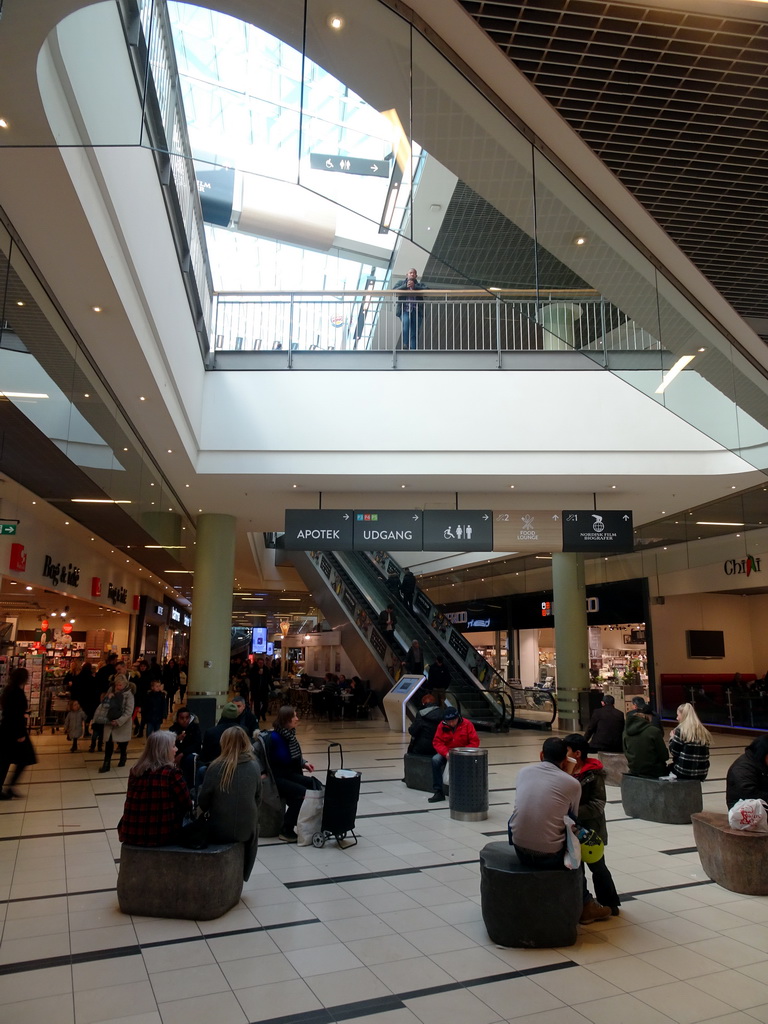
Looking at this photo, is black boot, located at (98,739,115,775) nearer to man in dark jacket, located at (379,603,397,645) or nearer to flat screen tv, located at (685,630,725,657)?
man in dark jacket, located at (379,603,397,645)

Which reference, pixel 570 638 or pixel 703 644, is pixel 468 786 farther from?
pixel 703 644

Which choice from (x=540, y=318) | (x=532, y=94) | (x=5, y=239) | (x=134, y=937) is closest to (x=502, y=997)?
(x=134, y=937)

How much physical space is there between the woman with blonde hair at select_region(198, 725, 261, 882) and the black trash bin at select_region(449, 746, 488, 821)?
10.6 ft

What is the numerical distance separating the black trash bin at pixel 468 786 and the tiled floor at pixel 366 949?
2.65ft

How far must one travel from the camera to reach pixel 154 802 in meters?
4.75

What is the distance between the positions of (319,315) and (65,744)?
9.65m

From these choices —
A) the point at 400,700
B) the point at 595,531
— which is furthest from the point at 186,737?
the point at 400,700

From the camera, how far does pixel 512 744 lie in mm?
14727

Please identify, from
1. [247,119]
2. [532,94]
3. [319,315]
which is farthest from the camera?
[319,315]

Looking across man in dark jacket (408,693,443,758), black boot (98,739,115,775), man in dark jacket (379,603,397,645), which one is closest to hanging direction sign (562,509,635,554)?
man in dark jacket (408,693,443,758)

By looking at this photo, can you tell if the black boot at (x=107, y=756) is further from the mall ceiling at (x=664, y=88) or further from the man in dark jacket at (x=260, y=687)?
the mall ceiling at (x=664, y=88)

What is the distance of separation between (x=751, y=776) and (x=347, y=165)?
17.6 feet

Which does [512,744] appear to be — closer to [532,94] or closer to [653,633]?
[653,633]

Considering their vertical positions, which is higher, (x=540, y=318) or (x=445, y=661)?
(x=540, y=318)
